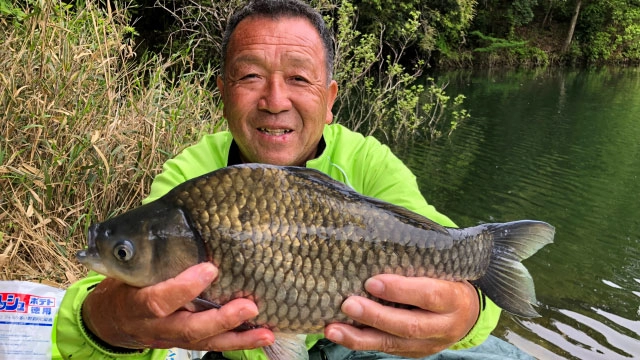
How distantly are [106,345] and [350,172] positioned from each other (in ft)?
3.41

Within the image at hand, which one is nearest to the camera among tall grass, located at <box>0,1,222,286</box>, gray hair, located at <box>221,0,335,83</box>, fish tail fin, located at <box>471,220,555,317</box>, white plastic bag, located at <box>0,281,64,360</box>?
fish tail fin, located at <box>471,220,555,317</box>

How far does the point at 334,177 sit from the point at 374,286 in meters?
0.81

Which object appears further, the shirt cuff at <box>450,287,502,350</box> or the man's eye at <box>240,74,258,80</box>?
the man's eye at <box>240,74,258,80</box>

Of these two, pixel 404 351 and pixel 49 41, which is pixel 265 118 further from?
pixel 49 41

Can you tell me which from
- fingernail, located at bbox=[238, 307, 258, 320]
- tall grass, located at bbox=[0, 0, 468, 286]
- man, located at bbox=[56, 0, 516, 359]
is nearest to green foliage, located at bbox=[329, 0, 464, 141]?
tall grass, located at bbox=[0, 0, 468, 286]

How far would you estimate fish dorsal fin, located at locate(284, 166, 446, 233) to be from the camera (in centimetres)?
140

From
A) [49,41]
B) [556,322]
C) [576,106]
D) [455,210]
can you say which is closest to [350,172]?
[49,41]

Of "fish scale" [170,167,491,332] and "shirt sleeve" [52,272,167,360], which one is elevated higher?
"fish scale" [170,167,491,332]

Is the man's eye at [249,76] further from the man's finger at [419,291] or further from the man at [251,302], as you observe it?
the man's finger at [419,291]

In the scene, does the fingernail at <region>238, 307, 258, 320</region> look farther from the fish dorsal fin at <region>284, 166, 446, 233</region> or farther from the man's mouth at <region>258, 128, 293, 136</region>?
the man's mouth at <region>258, 128, 293, 136</region>

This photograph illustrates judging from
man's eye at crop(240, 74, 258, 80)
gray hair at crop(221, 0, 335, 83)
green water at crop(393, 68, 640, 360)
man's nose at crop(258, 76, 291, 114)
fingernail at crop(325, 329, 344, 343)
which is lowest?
green water at crop(393, 68, 640, 360)

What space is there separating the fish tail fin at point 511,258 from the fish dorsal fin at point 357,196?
179mm

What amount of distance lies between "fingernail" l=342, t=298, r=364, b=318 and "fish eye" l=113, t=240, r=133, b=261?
529mm

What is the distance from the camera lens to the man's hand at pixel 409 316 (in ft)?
4.35
